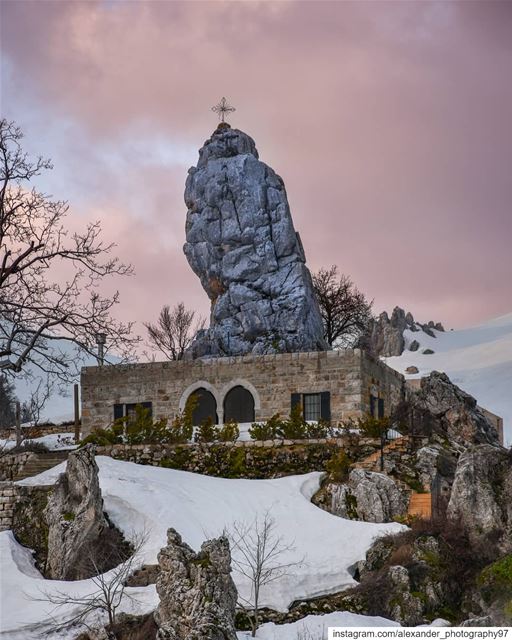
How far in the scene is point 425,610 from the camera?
19.2 m

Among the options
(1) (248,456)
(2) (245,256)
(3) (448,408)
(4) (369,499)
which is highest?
(2) (245,256)

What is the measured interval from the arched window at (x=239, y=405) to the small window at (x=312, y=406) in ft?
6.76

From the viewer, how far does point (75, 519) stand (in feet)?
74.6

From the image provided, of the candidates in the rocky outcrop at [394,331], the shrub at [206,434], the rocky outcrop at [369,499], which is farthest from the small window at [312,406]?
the rocky outcrop at [394,331]

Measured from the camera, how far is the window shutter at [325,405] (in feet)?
103

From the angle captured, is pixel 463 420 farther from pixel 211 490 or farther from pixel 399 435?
pixel 211 490

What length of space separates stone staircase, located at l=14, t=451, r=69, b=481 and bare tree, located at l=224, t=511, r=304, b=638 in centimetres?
820

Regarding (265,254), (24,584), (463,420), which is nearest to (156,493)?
(24,584)

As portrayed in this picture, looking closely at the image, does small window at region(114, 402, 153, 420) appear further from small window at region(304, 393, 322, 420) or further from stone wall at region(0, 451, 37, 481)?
small window at region(304, 393, 322, 420)

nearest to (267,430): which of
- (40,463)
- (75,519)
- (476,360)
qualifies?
(40,463)

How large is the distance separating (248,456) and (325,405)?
4468mm

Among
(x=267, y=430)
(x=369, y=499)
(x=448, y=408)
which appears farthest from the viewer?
(x=448, y=408)

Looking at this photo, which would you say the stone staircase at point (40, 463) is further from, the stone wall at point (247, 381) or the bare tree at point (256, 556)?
the bare tree at point (256, 556)

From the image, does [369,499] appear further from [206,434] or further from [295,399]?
[295,399]
